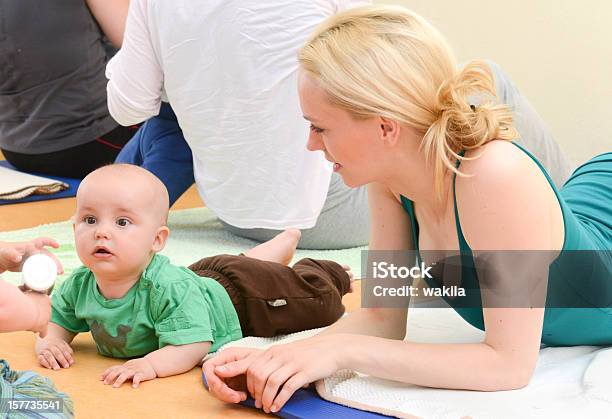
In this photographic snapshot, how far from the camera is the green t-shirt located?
4.74 feet

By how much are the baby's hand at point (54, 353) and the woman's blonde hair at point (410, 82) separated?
2.03 ft

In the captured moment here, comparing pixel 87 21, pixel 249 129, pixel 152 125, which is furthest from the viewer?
pixel 87 21

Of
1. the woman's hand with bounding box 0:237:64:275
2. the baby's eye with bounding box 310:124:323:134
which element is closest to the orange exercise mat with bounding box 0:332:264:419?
the woman's hand with bounding box 0:237:64:275

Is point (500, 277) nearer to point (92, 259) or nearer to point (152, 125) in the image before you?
point (92, 259)

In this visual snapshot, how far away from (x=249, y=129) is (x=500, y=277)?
1.01 meters

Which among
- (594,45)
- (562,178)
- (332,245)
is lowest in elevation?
(332,245)

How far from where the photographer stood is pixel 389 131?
124 centimetres

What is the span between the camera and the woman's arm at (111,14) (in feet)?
9.52

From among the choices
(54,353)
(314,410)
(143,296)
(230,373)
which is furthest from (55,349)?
(314,410)

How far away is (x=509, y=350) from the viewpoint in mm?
1207

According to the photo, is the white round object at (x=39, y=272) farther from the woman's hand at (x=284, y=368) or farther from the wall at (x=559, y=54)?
the wall at (x=559, y=54)

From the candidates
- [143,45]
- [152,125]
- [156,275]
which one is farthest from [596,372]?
[152,125]

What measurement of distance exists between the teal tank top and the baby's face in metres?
0.41

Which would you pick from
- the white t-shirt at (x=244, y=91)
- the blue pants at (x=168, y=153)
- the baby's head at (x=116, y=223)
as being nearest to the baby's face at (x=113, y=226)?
the baby's head at (x=116, y=223)
